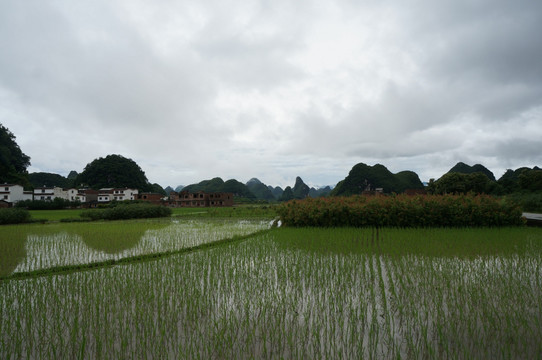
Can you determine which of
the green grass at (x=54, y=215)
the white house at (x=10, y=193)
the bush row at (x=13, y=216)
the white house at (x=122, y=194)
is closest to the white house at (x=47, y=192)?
the white house at (x=122, y=194)

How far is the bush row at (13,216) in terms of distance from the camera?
16203 mm

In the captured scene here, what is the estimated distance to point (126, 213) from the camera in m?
21.0

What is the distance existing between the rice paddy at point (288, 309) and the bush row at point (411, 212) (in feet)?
17.4

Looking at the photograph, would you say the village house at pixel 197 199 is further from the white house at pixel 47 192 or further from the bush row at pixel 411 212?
the bush row at pixel 411 212

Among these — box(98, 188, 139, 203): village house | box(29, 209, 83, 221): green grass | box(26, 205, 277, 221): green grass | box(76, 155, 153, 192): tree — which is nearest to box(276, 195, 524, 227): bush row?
box(26, 205, 277, 221): green grass

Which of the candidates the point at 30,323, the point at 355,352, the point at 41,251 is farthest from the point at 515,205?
the point at 41,251

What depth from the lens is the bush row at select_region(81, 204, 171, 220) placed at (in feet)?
65.4

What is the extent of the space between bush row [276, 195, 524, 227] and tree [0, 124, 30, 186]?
44.9 m

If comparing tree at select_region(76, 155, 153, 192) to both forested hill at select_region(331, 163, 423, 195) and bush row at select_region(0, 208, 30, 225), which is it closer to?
bush row at select_region(0, 208, 30, 225)

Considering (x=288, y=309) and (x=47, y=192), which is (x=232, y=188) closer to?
(x=47, y=192)

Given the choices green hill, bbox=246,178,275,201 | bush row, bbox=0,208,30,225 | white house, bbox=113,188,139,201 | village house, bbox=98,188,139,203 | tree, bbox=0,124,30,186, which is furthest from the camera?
green hill, bbox=246,178,275,201

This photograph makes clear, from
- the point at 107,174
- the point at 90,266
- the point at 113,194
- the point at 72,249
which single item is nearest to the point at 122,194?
the point at 113,194

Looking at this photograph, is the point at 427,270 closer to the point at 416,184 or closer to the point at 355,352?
the point at 355,352

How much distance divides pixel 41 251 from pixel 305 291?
785cm
